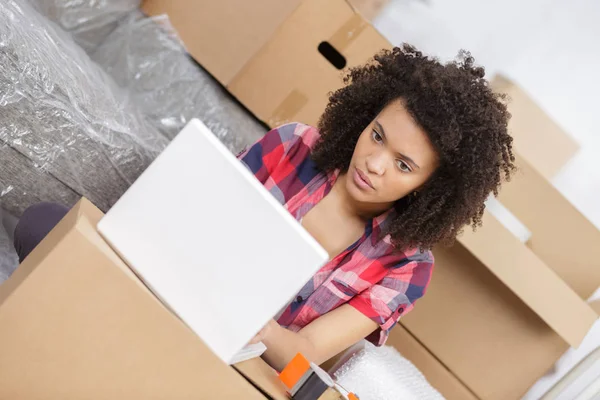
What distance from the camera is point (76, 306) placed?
51 centimetres

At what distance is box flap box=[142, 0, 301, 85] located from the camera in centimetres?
119

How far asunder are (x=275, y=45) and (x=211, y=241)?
81 centimetres

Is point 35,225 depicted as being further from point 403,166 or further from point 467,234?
point 467,234

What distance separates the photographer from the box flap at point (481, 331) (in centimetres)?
116

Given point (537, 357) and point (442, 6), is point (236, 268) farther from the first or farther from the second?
point (442, 6)

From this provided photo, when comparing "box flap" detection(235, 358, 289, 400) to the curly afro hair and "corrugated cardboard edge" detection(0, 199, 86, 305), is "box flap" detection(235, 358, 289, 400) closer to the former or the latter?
"corrugated cardboard edge" detection(0, 199, 86, 305)

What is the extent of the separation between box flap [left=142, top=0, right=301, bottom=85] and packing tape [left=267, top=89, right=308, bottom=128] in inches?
4.9

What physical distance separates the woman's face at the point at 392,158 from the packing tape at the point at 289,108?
0.43 meters

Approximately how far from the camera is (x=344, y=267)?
93 cm

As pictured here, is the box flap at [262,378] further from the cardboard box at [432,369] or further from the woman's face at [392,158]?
the cardboard box at [432,369]

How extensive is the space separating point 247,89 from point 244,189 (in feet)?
2.70

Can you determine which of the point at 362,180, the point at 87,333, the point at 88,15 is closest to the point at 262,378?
the point at 87,333

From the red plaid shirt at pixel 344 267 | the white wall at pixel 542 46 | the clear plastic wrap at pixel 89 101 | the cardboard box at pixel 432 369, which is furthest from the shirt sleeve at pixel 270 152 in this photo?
the white wall at pixel 542 46

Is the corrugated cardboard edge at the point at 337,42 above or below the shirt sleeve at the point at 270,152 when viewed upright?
above
